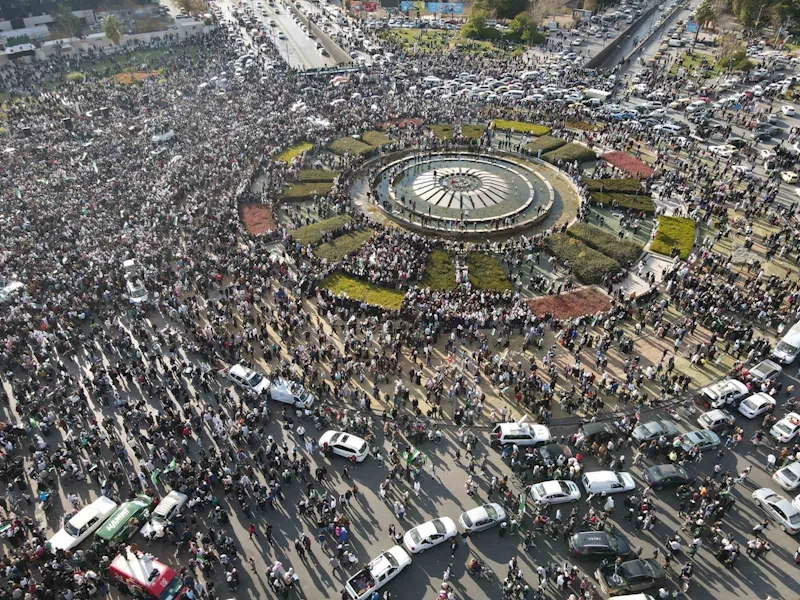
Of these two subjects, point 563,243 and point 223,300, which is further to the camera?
point 563,243

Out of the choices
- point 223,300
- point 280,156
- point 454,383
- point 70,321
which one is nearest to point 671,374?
point 454,383

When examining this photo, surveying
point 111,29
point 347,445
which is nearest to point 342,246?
point 347,445

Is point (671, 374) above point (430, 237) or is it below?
below

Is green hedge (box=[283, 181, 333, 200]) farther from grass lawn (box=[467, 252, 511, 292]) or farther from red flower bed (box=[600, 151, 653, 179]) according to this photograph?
red flower bed (box=[600, 151, 653, 179])

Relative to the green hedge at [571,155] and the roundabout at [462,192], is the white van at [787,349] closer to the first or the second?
the roundabout at [462,192]

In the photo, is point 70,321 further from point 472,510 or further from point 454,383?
point 472,510

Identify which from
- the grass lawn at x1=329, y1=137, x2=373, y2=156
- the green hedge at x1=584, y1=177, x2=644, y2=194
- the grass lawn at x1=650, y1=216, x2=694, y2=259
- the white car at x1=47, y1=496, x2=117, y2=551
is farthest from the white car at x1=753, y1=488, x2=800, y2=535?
the grass lawn at x1=329, y1=137, x2=373, y2=156

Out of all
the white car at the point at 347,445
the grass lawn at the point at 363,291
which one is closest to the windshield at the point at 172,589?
the white car at the point at 347,445
